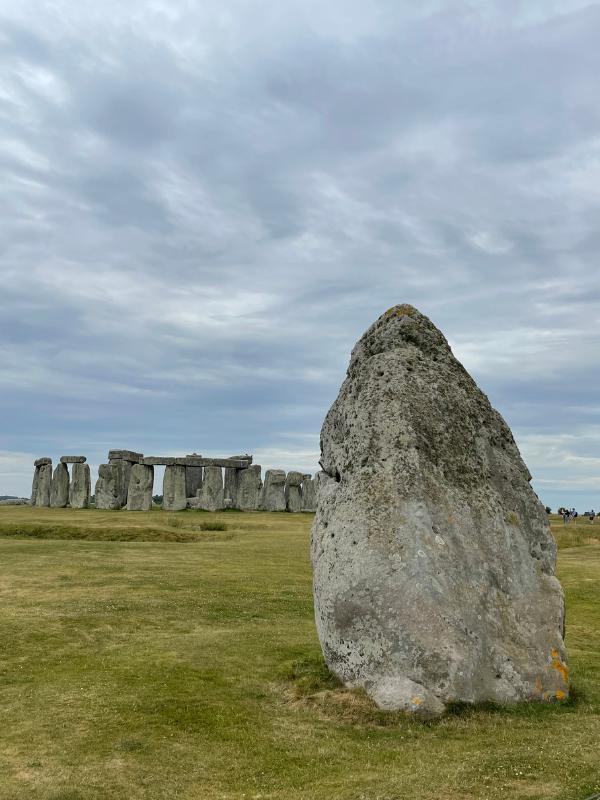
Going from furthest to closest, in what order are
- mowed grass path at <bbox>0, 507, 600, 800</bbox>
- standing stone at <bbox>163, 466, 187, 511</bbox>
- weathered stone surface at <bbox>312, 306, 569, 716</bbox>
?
standing stone at <bbox>163, 466, 187, 511</bbox> < weathered stone surface at <bbox>312, 306, 569, 716</bbox> < mowed grass path at <bbox>0, 507, 600, 800</bbox>

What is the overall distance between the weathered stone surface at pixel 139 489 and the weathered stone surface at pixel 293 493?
399 inches

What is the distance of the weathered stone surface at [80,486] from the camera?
48.0m

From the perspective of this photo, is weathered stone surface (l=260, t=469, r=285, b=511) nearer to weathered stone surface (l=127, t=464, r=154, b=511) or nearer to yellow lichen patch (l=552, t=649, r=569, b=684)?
weathered stone surface (l=127, t=464, r=154, b=511)

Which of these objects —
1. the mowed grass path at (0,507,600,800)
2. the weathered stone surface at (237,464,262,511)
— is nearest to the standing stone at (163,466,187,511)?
the weathered stone surface at (237,464,262,511)

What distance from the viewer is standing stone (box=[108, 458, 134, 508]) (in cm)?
4628

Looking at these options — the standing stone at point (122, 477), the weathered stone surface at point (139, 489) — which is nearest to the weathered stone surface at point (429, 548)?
the weathered stone surface at point (139, 489)

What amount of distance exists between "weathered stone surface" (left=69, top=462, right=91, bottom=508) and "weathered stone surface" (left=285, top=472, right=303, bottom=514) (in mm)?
13338

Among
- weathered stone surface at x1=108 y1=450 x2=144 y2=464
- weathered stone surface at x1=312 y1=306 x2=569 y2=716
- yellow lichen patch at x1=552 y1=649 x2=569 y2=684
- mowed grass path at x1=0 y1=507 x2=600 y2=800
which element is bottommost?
mowed grass path at x1=0 y1=507 x2=600 y2=800

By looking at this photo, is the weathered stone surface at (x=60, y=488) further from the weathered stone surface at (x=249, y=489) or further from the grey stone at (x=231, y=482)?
the weathered stone surface at (x=249, y=489)

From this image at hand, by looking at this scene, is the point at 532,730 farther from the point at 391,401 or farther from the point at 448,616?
the point at 391,401

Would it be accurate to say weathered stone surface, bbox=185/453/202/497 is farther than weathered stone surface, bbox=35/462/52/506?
Yes

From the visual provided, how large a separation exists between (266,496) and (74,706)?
4245 cm

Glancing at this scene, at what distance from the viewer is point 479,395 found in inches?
407

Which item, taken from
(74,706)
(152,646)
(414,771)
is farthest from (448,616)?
(152,646)
